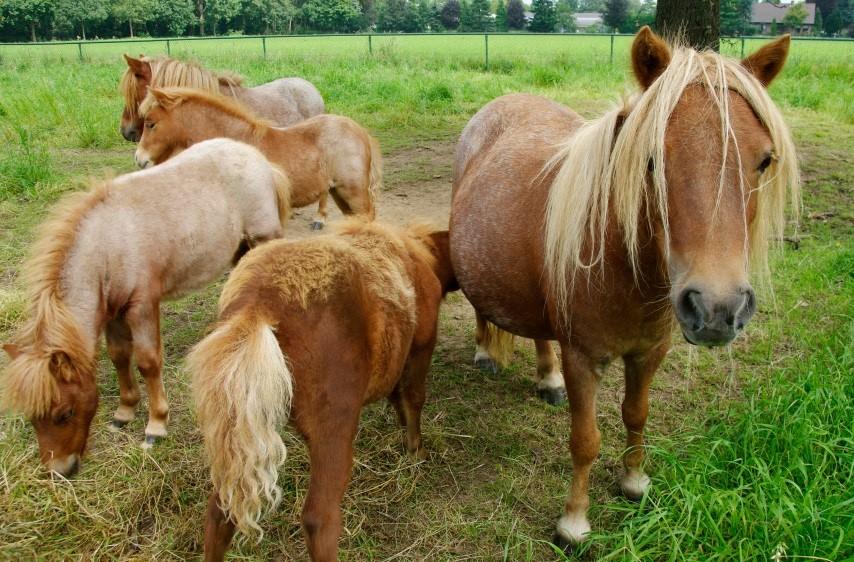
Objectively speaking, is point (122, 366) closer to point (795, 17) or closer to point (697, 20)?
point (697, 20)

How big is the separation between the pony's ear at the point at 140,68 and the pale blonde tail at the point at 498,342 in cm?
505

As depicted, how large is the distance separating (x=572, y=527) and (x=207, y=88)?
6544 millimetres

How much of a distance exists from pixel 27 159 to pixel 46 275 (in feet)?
19.2

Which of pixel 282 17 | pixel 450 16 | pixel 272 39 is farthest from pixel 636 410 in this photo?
pixel 450 16

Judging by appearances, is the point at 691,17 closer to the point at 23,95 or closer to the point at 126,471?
the point at 126,471

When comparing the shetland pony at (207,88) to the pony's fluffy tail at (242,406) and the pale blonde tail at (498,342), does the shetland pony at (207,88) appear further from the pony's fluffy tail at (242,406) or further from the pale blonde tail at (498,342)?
the pony's fluffy tail at (242,406)

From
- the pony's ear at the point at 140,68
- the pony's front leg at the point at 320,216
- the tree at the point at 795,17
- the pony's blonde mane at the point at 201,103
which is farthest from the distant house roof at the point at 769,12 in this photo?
the pony's blonde mane at the point at 201,103

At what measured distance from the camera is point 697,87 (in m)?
1.92

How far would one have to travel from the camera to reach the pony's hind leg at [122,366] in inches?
137

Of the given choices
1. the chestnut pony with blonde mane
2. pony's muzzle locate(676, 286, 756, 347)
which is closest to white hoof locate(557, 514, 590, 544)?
pony's muzzle locate(676, 286, 756, 347)

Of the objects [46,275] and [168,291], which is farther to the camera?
Answer: [168,291]

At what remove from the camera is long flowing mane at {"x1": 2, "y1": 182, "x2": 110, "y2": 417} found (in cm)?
271

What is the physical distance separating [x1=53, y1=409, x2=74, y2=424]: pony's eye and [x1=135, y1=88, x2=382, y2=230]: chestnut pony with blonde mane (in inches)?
109

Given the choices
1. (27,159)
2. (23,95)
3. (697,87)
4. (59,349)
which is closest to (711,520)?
(697,87)
